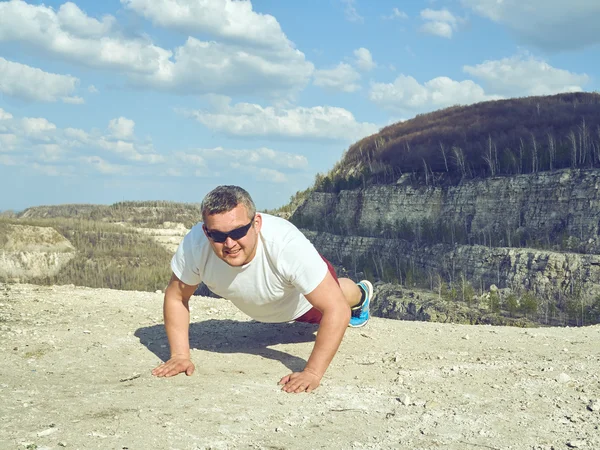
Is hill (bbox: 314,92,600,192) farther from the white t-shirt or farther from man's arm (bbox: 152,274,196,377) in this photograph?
man's arm (bbox: 152,274,196,377)

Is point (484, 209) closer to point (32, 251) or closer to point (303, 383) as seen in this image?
point (303, 383)

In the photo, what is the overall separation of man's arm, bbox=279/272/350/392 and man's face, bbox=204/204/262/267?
1.97 ft

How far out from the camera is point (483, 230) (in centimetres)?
4500

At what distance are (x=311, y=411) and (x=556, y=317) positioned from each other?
3258cm

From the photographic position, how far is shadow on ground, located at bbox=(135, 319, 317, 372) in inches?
237

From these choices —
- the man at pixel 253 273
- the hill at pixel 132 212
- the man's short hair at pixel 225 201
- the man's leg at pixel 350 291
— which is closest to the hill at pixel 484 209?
the man's leg at pixel 350 291

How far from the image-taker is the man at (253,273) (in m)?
4.35

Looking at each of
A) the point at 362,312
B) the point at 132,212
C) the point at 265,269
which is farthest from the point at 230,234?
the point at 132,212

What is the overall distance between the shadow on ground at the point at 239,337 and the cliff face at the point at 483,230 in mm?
31063

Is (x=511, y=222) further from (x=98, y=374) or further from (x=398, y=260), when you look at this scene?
(x=98, y=374)

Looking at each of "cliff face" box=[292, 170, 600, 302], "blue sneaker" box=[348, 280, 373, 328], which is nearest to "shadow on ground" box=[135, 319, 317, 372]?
"blue sneaker" box=[348, 280, 373, 328]

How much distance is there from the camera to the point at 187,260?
487cm

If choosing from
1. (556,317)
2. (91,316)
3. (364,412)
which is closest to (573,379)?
(364,412)

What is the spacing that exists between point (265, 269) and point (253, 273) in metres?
0.11
